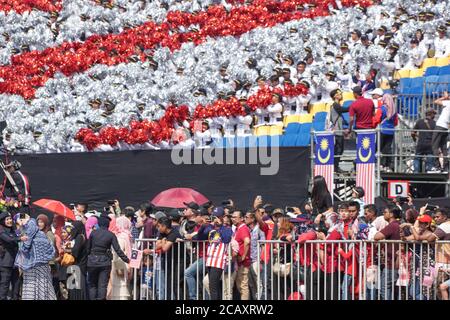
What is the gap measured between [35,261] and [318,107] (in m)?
8.20

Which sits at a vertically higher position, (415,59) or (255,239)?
(415,59)

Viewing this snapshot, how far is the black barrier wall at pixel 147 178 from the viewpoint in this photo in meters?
25.8


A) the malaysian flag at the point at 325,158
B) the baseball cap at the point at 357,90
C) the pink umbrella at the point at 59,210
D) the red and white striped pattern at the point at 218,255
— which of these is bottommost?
the red and white striped pattern at the point at 218,255

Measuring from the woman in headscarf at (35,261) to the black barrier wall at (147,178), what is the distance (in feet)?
17.6

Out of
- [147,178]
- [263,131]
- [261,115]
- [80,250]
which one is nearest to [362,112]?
[263,131]

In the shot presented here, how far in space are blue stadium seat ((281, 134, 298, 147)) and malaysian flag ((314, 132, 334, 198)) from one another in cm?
102

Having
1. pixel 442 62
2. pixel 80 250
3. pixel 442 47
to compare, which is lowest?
pixel 80 250

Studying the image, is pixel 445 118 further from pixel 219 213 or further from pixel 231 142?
pixel 219 213

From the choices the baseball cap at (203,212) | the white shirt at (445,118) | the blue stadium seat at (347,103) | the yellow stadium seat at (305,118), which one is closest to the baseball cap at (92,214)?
the baseball cap at (203,212)

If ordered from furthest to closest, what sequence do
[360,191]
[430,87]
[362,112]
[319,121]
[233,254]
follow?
[319,121], [430,87], [362,112], [360,191], [233,254]

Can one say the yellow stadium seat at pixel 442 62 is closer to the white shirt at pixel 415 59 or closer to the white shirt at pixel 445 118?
the white shirt at pixel 415 59

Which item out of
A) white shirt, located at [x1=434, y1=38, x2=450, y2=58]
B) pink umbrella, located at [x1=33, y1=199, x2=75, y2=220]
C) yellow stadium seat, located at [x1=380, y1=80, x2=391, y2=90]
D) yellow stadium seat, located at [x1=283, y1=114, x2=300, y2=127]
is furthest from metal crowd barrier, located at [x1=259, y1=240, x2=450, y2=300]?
white shirt, located at [x1=434, y1=38, x2=450, y2=58]

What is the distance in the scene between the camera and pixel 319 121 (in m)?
27.2

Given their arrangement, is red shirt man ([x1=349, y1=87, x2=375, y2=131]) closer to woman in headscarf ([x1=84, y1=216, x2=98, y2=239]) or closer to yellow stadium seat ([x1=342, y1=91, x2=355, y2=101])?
yellow stadium seat ([x1=342, y1=91, x2=355, y2=101])
